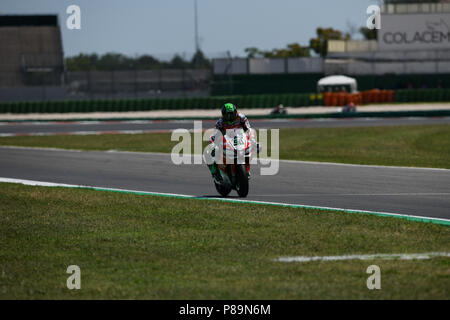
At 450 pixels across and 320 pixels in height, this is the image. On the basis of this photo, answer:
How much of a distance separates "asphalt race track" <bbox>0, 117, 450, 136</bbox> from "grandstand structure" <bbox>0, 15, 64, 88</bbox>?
18102mm

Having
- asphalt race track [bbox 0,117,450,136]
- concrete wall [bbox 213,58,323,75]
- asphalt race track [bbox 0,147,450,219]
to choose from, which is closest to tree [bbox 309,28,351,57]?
concrete wall [bbox 213,58,323,75]

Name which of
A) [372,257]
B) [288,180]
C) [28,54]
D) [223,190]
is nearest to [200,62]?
[28,54]

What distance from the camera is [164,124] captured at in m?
43.5

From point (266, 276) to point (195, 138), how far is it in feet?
84.4

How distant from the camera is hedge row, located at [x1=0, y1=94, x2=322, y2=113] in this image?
2162 inches

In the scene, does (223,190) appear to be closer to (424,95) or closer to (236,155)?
(236,155)

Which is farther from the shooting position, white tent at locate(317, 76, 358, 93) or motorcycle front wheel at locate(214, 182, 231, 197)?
white tent at locate(317, 76, 358, 93)

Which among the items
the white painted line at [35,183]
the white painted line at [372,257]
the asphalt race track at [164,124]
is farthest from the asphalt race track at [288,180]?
the asphalt race track at [164,124]

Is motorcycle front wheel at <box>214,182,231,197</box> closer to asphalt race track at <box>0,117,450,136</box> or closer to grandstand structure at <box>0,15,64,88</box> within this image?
asphalt race track at <box>0,117,450,136</box>

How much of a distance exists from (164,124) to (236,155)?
3059 centimetres

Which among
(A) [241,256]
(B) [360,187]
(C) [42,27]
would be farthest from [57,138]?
(C) [42,27]

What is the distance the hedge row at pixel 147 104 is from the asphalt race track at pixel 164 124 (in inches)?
332

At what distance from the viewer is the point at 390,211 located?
12.1m
